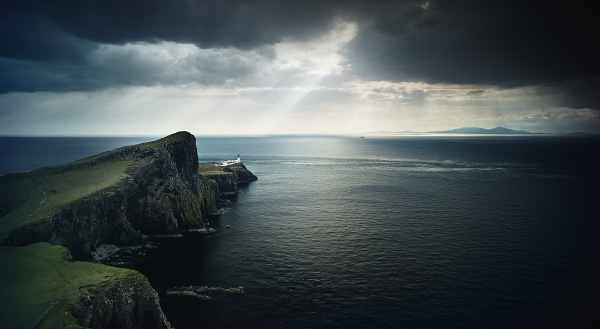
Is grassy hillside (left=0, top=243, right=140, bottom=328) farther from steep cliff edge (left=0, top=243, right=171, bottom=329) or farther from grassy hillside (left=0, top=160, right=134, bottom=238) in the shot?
grassy hillside (left=0, top=160, right=134, bottom=238)

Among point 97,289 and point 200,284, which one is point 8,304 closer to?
point 97,289

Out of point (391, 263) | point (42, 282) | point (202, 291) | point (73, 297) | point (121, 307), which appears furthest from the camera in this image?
point (391, 263)

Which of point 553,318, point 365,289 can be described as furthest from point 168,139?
point 553,318

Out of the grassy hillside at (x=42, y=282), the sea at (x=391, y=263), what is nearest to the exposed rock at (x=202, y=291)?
the sea at (x=391, y=263)

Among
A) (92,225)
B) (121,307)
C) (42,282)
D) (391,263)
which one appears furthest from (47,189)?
(391,263)

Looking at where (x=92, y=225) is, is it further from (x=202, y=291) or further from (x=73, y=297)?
(x=73, y=297)

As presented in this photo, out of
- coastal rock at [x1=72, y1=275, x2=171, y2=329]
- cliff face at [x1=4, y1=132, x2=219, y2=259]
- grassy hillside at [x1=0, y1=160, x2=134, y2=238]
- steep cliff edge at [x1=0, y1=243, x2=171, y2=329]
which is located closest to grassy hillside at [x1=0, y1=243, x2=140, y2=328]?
steep cliff edge at [x1=0, y1=243, x2=171, y2=329]
